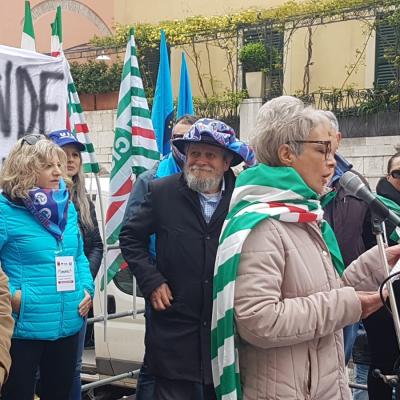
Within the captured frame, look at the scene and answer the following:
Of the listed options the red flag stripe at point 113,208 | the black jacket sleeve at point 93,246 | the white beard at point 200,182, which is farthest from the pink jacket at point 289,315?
the red flag stripe at point 113,208

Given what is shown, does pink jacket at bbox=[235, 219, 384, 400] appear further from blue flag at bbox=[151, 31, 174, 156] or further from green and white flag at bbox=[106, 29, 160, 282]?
blue flag at bbox=[151, 31, 174, 156]

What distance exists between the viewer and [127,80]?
532 cm

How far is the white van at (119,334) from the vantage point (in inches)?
222

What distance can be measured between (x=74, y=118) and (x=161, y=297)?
257cm

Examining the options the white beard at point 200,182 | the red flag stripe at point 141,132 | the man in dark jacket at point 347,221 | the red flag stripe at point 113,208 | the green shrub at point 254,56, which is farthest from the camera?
the green shrub at point 254,56

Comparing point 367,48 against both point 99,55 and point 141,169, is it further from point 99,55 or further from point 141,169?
point 141,169

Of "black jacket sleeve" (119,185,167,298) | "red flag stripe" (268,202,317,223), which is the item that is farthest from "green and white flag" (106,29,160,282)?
"red flag stripe" (268,202,317,223)

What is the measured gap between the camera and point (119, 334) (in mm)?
5738

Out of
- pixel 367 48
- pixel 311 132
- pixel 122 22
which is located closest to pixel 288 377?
pixel 311 132

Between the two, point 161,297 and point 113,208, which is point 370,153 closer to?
point 113,208

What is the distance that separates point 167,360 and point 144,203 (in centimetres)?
76

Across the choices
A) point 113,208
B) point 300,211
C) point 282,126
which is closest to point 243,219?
point 300,211

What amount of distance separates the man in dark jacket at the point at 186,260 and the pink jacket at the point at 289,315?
677mm

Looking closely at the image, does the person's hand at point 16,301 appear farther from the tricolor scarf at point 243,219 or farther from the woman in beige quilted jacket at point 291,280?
the woman in beige quilted jacket at point 291,280
